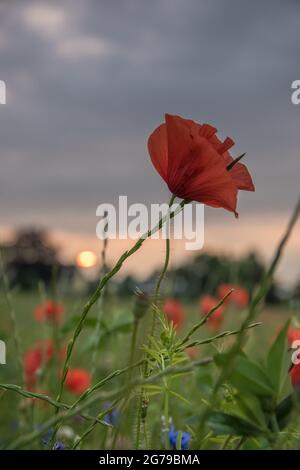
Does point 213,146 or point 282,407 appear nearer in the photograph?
point 282,407

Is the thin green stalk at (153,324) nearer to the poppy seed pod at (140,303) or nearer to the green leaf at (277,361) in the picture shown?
the poppy seed pod at (140,303)

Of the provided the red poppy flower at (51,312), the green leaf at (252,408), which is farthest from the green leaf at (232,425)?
the red poppy flower at (51,312)

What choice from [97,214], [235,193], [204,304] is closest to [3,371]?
[204,304]

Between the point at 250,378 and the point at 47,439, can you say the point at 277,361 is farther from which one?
the point at 47,439

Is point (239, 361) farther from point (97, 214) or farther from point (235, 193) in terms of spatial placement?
point (97, 214)

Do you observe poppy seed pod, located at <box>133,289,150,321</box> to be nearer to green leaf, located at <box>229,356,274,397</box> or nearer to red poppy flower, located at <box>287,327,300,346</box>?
green leaf, located at <box>229,356,274,397</box>

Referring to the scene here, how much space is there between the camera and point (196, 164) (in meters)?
0.57

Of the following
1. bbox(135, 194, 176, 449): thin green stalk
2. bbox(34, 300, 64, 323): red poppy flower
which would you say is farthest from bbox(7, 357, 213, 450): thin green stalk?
bbox(34, 300, 64, 323): red poppy flower

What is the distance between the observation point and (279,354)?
433 millimetres


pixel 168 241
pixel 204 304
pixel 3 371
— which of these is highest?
pixel 168 241

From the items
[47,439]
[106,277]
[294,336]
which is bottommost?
[47,439]

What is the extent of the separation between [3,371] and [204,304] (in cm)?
66

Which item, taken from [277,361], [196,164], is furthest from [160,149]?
[277,361]

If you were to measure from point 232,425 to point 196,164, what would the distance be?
20 cm
